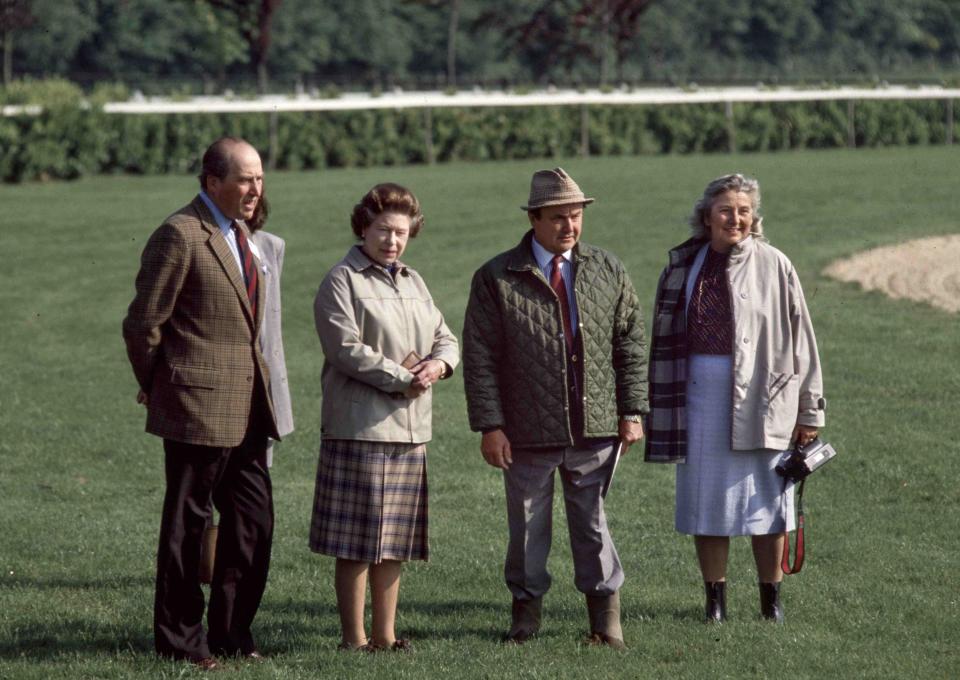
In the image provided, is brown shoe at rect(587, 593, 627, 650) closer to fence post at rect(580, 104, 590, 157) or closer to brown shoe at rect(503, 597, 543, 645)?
brown shoe at rect(503, 597, 543, 645)

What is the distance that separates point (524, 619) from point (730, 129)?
26.7 meters

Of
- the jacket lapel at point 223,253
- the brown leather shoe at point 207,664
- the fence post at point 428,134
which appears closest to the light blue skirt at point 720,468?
the jacket lapel at point 223,253

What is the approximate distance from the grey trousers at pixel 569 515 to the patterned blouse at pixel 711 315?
665 mm

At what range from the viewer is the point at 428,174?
26.1 metres

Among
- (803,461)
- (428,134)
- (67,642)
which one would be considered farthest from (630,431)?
(428,134)

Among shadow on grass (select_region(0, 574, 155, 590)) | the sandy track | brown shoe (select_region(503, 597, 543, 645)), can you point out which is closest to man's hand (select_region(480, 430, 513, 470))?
brown shoe (select_region(503, 597, 543, 645))

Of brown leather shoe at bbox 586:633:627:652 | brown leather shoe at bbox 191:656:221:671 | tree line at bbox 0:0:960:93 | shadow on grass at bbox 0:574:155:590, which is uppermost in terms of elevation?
tree line at bbox 0:0:960:93

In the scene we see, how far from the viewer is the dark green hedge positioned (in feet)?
80.6

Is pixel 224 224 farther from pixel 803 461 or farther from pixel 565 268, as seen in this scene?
pixel 803 461

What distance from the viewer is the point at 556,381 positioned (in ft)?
19.4

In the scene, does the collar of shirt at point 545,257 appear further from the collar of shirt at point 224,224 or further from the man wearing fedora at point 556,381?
the collar of shirt at point 224,224

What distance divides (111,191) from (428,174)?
17.8 feet

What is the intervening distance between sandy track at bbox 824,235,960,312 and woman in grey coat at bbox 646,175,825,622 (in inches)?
354

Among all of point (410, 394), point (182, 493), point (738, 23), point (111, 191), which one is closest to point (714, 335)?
point (410, 394)
